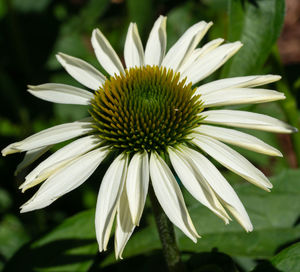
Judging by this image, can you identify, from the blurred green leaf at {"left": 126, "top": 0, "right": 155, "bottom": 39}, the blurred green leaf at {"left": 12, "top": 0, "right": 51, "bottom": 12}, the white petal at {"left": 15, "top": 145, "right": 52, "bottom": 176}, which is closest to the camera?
the white petal at {"left": 15, "top": 145, "right": 52, "bottom": 176}

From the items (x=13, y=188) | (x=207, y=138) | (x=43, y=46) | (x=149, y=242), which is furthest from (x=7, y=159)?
(x=207, y=138)

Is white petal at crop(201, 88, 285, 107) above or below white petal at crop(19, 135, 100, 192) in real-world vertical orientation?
below

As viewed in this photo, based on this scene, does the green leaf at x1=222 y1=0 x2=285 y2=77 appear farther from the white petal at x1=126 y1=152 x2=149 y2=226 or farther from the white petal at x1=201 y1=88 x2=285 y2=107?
the white petal at x1=126 y1=152 x2=149 y2=226

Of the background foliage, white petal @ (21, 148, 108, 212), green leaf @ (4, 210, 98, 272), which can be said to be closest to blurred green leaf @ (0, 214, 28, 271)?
the background foliage

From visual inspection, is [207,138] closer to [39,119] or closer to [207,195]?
[207,195]

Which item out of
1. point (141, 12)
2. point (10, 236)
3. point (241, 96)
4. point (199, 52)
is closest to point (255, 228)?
point (241, 96)

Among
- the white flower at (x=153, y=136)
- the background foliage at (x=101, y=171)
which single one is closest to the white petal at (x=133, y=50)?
the white flower at (x=153, y=136)

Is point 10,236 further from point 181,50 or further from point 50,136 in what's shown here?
point 181,50

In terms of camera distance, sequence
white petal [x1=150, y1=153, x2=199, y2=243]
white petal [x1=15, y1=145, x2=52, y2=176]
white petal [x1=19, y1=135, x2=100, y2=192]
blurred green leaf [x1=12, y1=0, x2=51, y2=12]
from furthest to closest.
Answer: blurred green leaf [x1=12, y1=0, x2=51, y2=12] < white petal [x1=15, y1=145, x2=52, y2=176] < white petal [x1=19, y1=135, x2=100, y2=192] < white petal [x1=150, y1=153, x2=199, y2=243]

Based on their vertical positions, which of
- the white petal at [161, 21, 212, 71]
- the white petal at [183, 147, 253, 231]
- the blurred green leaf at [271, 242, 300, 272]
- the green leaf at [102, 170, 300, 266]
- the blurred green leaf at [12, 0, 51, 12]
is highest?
the blurred green leaf at [12, 0, 51, 12]
